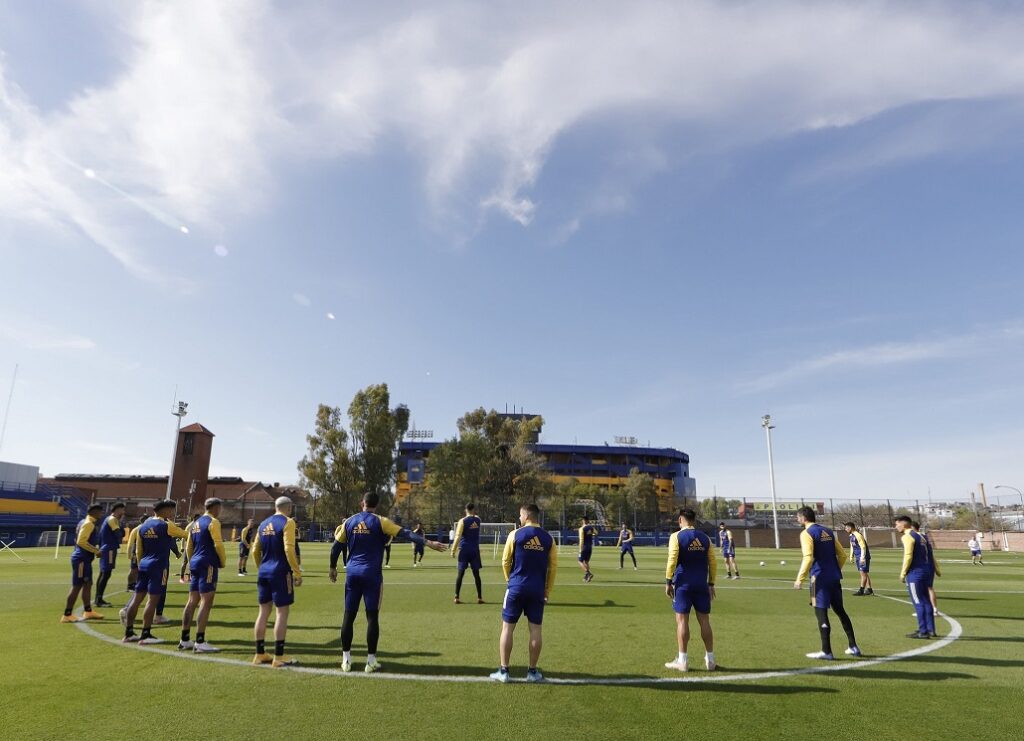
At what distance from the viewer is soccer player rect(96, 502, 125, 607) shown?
12.6 meters

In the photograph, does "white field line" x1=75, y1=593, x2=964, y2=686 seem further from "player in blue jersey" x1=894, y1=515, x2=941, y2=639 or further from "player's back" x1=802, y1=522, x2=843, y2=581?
"player in blue jersey" x1=894, y1=515, x2=941, y2=639

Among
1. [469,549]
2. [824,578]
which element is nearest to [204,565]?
[469,549]

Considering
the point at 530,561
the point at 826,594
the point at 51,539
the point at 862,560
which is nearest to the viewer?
the point at 530,561

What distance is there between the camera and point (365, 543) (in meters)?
7.46

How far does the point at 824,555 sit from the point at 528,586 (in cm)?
478

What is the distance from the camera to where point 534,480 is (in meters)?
65.2

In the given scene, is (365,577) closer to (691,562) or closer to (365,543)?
(365,543)

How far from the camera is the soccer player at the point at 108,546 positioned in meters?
12.6

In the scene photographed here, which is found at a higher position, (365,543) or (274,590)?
(365,543)

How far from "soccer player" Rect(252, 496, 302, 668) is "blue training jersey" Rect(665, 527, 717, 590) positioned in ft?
16.4

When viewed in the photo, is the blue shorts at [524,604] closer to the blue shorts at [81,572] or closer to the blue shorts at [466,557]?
the blue shorts at [466,557]

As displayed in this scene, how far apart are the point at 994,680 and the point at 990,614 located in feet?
25.4

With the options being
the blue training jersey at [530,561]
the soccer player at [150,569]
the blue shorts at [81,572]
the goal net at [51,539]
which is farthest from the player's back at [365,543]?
the goal net at [51,539]

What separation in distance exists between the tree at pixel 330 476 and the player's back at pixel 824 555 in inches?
→ 2121
